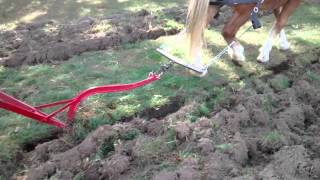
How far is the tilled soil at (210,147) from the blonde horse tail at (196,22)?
31.8 inches

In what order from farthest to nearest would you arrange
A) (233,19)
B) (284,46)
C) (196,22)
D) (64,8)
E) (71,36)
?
(64,8), (71,36), (284,46), (233,19), (196,22)

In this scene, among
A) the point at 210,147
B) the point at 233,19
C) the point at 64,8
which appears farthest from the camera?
the point at 64,8

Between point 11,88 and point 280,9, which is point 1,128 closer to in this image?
point 11,88

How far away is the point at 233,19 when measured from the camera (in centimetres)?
571

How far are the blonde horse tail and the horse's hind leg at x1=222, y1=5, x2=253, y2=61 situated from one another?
0.52m

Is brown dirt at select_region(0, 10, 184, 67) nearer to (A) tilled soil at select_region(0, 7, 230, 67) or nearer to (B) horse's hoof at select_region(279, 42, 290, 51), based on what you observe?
(A) tilled soil at select_region(0, 7, 230, 67)

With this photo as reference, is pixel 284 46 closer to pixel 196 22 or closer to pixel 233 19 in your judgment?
pixel 233 19

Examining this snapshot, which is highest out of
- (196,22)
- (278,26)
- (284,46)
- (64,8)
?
(196,22)

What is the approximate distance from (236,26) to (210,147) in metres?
2.14

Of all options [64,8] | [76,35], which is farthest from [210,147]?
[64,8]

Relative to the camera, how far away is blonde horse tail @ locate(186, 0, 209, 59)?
5.20 m

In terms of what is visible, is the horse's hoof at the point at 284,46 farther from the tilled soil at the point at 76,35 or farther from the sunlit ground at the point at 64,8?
the sunlit ground at the point at 64,8

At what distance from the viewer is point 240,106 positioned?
487cm

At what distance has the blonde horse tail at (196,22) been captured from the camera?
205 inches
